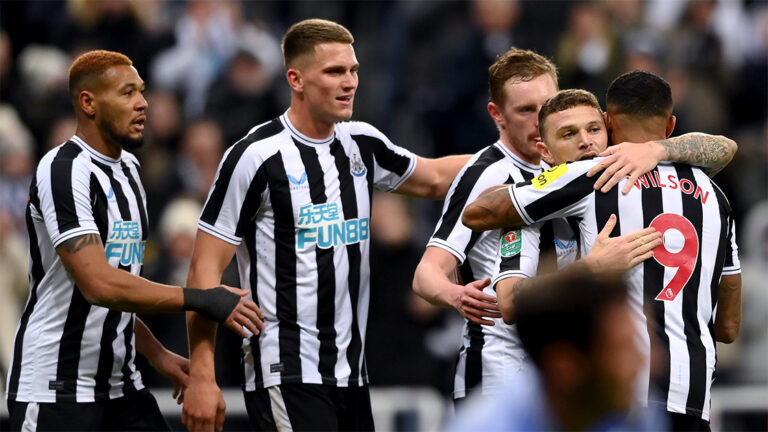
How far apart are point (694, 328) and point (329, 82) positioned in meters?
2.24

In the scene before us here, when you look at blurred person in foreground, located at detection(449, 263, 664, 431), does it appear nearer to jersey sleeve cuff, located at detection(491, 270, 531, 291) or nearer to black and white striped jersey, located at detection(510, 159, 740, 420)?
black and white striped jersey, located at detection(510, 159, 740, 420)

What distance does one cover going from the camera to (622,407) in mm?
2916

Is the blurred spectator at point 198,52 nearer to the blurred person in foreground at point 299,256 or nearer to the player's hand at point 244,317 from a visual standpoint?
the blurred person in foreground at point 299,256

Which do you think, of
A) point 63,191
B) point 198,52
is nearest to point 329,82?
point 63,191

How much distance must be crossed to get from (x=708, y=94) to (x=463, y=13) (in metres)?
2.67

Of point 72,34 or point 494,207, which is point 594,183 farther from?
point 72,34

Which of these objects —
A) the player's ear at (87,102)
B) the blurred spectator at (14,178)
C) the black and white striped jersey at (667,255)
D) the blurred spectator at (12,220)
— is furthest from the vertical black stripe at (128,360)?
the blurred spectator at (14,178)

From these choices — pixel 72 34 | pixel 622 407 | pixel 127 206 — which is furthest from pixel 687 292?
pixel 72 34

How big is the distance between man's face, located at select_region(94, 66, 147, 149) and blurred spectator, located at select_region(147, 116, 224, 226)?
15.7ft

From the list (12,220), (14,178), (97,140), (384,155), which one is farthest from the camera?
(14,178)

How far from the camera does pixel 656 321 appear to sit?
455 cm

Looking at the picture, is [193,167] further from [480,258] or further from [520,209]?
[520,209]

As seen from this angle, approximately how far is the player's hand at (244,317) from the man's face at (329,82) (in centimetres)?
102

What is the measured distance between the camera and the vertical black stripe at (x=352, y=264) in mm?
5754
